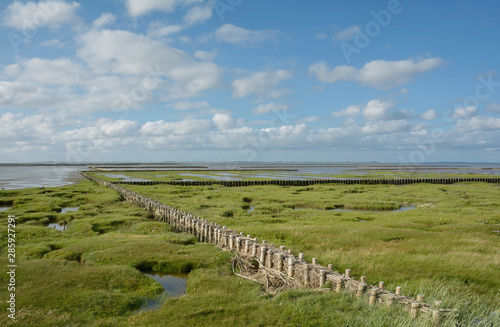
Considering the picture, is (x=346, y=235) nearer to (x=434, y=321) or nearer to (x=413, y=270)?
(x=413, y=270)

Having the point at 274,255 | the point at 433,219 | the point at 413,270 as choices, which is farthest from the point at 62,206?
the point at 433,219

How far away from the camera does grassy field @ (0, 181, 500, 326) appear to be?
9.34 meters

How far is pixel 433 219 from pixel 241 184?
38.4 m

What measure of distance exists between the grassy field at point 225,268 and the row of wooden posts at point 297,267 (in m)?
0.41

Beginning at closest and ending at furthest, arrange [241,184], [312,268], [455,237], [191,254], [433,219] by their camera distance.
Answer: [312,268] < [191,254] < [455,237] < [433,219] < [241,184]

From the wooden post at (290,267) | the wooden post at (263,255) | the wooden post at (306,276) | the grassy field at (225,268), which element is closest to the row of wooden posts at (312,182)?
the grassy field at (225,268)

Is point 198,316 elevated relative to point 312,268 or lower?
lower

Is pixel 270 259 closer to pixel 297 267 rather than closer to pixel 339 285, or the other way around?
pixel 297 267

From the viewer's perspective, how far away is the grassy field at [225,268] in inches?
368

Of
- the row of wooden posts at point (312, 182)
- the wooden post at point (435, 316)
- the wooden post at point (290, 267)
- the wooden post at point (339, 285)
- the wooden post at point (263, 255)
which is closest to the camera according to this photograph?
the wooden post at point (435, 316)

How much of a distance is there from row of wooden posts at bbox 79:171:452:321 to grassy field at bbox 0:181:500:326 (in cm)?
41

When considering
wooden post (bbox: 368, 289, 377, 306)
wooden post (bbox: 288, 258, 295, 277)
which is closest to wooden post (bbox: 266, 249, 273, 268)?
wooden post (bbox: 288, 258, 295, 277)

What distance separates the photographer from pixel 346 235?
1956 cm

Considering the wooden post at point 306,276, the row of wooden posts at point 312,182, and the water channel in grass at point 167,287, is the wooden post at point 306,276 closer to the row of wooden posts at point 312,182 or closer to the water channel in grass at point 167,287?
the water channel in grass at point 167,287
